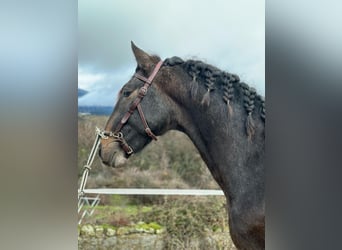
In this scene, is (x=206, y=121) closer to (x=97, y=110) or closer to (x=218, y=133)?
(x=218, y=133)

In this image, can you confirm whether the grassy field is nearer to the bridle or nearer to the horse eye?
the bridle

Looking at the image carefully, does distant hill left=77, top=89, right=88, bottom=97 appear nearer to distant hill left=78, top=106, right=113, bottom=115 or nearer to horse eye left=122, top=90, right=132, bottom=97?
distant hill left=78, top=106, right=113, bottom=115

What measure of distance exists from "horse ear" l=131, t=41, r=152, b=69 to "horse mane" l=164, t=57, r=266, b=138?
13cm

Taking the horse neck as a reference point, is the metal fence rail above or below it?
below

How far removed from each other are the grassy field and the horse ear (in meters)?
0.49

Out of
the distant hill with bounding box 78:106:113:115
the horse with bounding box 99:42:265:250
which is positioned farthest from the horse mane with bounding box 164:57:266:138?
the distant hill with bounding box 78:106:113:115

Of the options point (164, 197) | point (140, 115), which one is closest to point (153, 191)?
point (164, 197)

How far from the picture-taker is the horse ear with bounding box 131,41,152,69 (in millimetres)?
3133

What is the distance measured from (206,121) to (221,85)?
0.29 metres

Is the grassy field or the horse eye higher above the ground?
the horse eye

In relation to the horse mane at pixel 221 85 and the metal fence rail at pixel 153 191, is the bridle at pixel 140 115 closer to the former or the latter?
the horse mane at pixel 221 85

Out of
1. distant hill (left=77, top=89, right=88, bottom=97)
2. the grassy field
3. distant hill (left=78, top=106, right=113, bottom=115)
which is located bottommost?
the grassy field

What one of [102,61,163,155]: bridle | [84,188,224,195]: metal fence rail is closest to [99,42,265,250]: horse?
[102,61,163,155]: bridle

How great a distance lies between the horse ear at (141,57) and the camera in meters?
3.13
